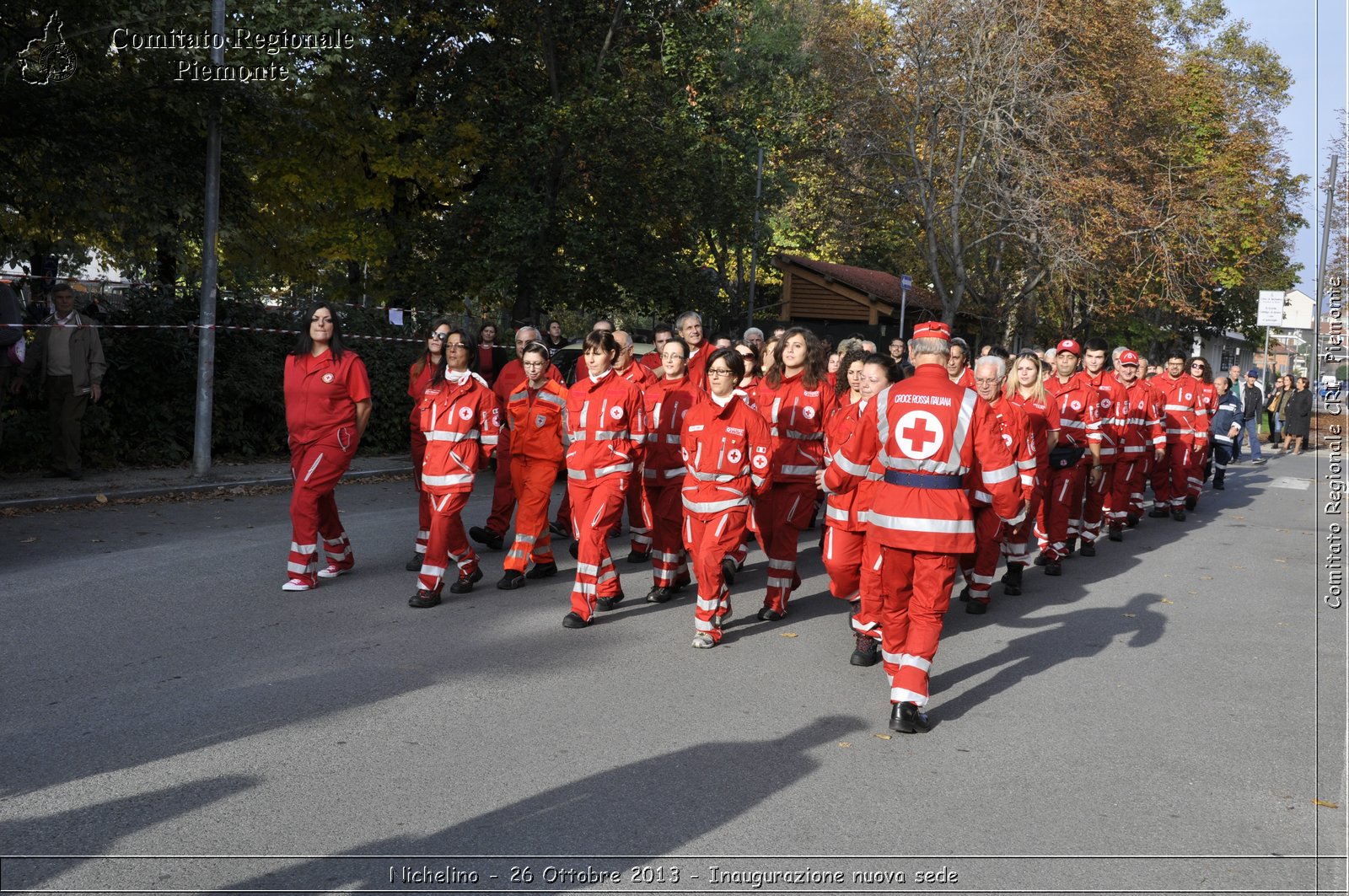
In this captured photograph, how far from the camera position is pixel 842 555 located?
759 cm

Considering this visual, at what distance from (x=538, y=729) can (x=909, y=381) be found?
96.8 inches

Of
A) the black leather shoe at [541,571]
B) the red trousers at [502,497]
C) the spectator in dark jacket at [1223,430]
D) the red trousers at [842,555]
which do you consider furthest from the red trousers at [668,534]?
the spectator in dark jacket at [1223,430]

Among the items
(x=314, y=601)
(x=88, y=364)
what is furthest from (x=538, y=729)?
(x=88, y=364)

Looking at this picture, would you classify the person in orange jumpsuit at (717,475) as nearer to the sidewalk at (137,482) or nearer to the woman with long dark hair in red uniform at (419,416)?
the woman with long dark hair in red uniform at (419,416)

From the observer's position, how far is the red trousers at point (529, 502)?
28.1 feet

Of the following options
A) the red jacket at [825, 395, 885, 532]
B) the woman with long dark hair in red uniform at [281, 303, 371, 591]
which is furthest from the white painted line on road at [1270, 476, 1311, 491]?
the woman with long dark hair in red uniform at [281, 303, 371, 591]

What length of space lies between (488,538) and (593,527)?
2764 mm

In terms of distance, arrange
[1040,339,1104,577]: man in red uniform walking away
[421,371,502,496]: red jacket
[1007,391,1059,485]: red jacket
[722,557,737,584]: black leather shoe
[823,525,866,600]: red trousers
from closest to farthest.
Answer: [823,525,866,600]: red trousers → [421,371,502,496]: red jacket → [722,557,737,584]: black leather shoe → [1007,391,1059,485]: red jacket → [1040,339,1104,577]: man in red uniform walking away

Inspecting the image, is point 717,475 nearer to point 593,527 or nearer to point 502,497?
point 593,527

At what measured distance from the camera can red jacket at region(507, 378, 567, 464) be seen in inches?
337

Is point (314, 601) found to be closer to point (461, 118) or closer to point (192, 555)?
point (192, 555)

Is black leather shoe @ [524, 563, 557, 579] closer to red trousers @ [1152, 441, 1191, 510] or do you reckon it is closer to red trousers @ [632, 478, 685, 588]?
red trousers @ [632, 478, 685, 588]

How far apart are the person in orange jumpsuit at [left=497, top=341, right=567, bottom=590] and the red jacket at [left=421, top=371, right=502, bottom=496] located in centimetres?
44

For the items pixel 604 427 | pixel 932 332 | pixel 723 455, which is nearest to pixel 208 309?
pixel 604 427
